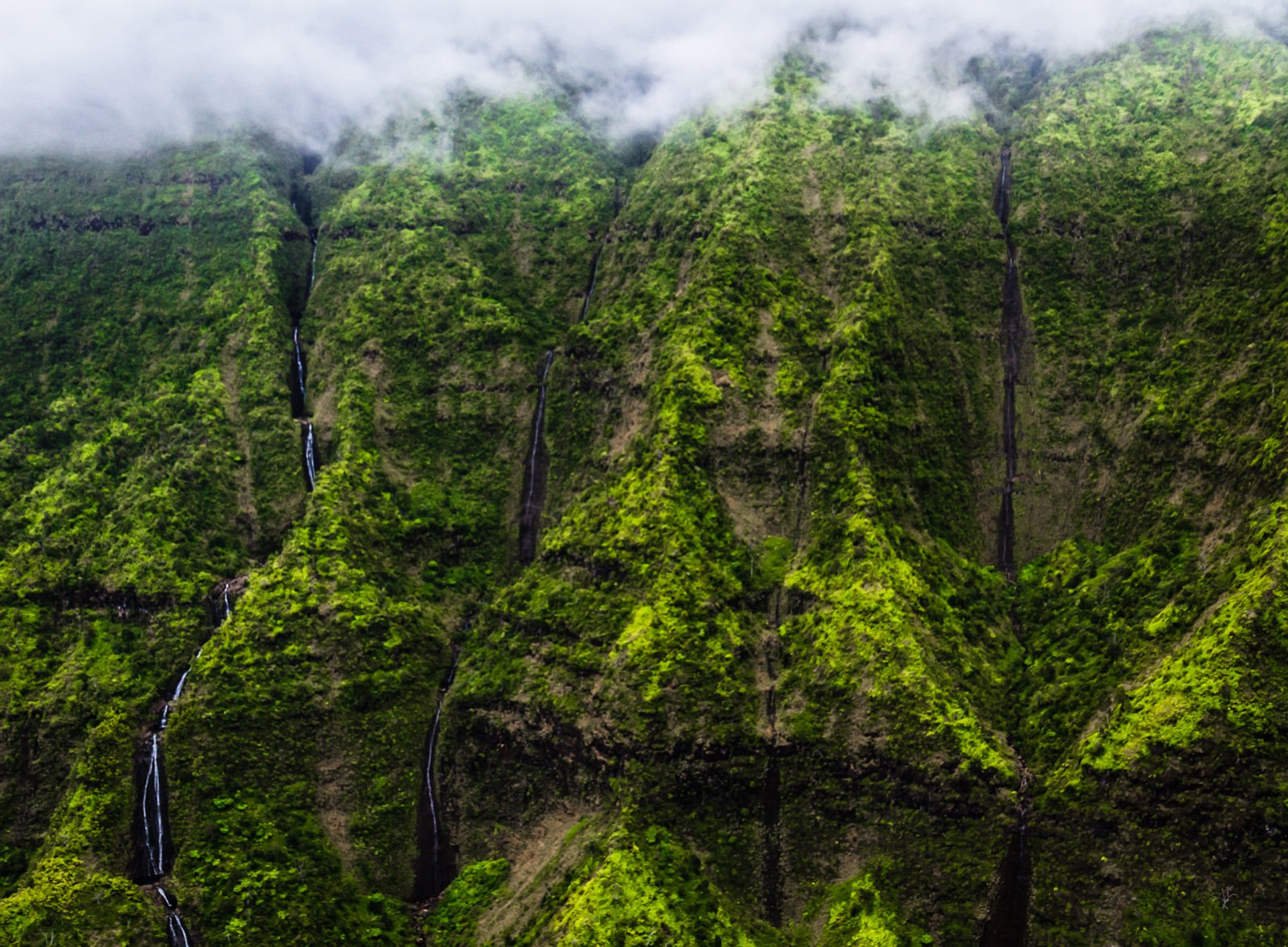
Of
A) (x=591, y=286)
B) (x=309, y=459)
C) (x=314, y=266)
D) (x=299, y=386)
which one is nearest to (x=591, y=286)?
(x=591, y=286)

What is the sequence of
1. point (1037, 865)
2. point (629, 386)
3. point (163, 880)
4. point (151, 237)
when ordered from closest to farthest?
point (1037, 865) → point (163, 880) → point (629, 386) → point (151, 237)

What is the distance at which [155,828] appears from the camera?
68.1 m

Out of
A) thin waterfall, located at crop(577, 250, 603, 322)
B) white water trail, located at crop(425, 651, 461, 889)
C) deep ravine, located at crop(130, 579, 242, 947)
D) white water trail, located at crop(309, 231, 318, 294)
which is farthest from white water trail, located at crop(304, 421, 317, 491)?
thin waterfall, located at crop(577, 250, 603, 322)

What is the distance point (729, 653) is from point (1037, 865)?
21.1 m

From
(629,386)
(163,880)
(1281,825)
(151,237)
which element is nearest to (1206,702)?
(1281,825)

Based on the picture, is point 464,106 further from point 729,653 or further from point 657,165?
point 729,653

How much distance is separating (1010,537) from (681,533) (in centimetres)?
2464

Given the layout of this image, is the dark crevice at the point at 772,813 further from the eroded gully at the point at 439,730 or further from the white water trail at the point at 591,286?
the white water trail at the point at 591,286

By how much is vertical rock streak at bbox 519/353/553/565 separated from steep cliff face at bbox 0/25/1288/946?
1.95ft

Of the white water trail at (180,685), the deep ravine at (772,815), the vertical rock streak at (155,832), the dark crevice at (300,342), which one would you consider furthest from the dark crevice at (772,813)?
the dark crevice at (300,342)

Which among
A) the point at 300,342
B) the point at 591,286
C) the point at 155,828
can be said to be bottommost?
the point at 155,828

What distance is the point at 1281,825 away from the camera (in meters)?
51.0

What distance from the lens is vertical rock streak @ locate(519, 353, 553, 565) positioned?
280ft

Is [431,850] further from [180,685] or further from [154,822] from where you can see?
[180,685]
